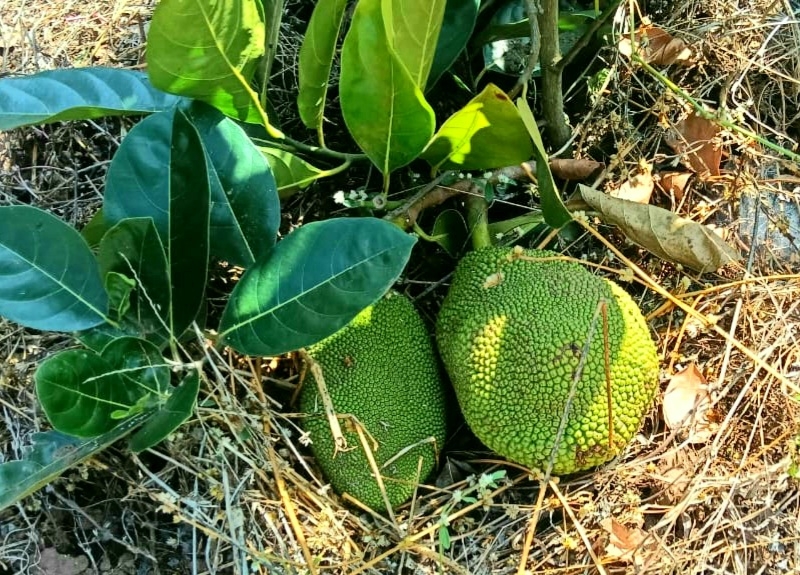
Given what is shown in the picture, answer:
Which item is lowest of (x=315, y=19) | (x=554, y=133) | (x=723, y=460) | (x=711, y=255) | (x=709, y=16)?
(x=723, y=460)

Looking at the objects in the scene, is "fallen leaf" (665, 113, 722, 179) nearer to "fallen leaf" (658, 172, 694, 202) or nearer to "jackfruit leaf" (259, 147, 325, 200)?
"fallen leaf" (658, 172, 694, 202)

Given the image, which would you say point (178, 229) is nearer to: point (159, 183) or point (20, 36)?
point (159, 183)

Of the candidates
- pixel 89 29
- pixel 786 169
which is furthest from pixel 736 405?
pixel 89 29

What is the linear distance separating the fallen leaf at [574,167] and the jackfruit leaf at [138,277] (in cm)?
60

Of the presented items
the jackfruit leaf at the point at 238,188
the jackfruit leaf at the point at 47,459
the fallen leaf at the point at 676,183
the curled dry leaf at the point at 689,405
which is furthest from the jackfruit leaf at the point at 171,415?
the fallen leaf at the point at 676,183

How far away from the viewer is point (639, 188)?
1164mm

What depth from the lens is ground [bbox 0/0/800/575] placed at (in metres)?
0.98

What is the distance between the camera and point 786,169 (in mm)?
1193

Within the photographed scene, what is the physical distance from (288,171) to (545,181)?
0.33 m

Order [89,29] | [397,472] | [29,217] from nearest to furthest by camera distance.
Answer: [29,217], [397,472], [89,29]

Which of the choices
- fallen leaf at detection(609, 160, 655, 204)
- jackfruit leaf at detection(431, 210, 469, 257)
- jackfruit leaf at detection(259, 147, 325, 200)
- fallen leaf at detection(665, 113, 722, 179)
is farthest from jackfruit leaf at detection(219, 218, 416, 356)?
fallen leaf at detection(665, 113, 722, 179)

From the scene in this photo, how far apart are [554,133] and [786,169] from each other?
14.9 inches

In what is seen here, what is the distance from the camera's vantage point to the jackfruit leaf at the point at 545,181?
89 cm

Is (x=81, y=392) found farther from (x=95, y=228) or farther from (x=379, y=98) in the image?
(x=379, y=98)
